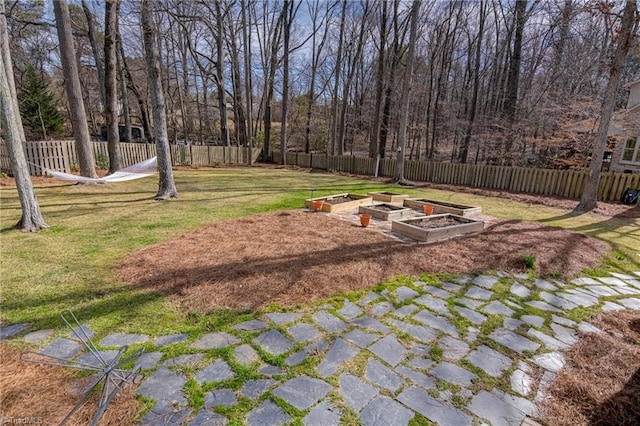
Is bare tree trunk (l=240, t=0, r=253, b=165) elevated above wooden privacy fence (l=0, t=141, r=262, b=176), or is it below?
above

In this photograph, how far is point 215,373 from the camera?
1.87m

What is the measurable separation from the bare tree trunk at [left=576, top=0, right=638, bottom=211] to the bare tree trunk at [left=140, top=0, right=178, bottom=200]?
32.8 ft

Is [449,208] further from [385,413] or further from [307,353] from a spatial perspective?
[385,413]

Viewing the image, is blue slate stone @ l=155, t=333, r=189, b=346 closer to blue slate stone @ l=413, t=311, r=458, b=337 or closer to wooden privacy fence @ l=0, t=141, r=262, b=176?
blue slate stone @ l=413, t=311, r=458, b=337

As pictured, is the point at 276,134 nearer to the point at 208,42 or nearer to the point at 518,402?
the point at 208,42

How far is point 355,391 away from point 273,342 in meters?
0.71

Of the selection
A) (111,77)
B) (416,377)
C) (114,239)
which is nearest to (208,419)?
(416,377)

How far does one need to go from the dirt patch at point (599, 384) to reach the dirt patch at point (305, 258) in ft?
4.62

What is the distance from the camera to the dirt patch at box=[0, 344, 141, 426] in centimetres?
150

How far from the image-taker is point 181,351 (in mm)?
2053

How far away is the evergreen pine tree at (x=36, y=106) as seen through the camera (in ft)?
54.3

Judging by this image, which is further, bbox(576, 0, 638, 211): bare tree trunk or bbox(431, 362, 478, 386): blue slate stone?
bbox(576, 0, 638, 211): bare tree trunk

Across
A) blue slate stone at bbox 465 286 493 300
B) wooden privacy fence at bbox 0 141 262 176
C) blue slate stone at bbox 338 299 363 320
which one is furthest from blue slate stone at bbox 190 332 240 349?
wooden privacy fence at bbox 0 141 262 176

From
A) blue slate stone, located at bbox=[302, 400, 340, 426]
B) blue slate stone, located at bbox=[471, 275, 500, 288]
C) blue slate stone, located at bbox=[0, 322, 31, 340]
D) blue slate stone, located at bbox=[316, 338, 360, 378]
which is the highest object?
blue slate stone, located at bbox=[0, 322, 31, 340]
